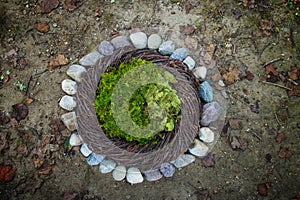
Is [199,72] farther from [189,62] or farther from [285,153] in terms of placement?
[285,153]

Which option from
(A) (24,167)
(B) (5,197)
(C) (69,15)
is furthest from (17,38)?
(B) (5,197)

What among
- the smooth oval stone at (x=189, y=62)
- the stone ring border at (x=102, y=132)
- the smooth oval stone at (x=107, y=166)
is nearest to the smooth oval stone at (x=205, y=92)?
the stone ring border at (x=102, y=132)

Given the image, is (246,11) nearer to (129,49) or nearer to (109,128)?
(129,49)

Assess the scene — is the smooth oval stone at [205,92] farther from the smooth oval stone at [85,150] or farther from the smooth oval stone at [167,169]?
the smooth oval stone at [85,150]

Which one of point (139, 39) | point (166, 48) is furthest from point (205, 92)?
point (139, 39)

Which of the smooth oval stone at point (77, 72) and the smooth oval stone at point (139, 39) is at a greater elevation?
the smooth oval stone at point (139, 39)

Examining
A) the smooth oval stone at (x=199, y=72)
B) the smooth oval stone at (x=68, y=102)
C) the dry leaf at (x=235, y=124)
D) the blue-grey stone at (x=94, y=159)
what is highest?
the smooth oval stone at (x=199, y=72)

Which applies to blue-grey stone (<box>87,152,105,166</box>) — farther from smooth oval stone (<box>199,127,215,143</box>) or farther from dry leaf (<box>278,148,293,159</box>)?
dry leaf (<box>278,148,293,159</box>)
